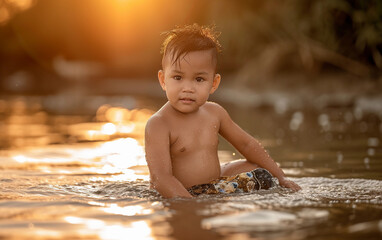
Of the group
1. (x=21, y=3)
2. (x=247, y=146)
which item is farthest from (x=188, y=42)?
(x=21, y=3)

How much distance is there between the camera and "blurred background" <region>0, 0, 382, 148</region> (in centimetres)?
1394

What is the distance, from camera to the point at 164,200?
390cm

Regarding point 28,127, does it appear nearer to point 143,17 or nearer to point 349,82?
point 349,82

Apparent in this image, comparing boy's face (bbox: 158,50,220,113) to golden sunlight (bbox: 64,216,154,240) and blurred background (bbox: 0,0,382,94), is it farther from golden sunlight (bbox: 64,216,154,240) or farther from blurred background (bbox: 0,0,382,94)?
blurred background (bbox: 0,0,382,94)

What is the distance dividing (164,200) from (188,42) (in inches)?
45.2

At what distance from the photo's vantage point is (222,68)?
29672 mm

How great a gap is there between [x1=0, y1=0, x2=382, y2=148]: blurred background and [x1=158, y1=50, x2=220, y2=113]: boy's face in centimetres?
428

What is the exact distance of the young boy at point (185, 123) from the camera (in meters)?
4.12

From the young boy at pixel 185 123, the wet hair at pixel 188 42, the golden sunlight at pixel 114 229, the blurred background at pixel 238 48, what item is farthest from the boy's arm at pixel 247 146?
the blurred background at pixel 238 48

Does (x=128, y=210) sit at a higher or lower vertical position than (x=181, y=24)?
lower

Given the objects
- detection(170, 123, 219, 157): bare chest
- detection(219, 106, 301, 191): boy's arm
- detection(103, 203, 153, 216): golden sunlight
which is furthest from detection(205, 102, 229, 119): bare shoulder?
detection(103, 203, 153, 216): golden sunlight

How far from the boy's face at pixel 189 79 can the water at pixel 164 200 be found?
706mm

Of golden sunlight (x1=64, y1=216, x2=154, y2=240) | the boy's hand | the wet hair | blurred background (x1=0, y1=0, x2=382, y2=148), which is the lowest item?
golden sunlight (x1=64, y1=216, x2=154, y2=240)

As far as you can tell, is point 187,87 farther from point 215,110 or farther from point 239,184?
point 239,184
